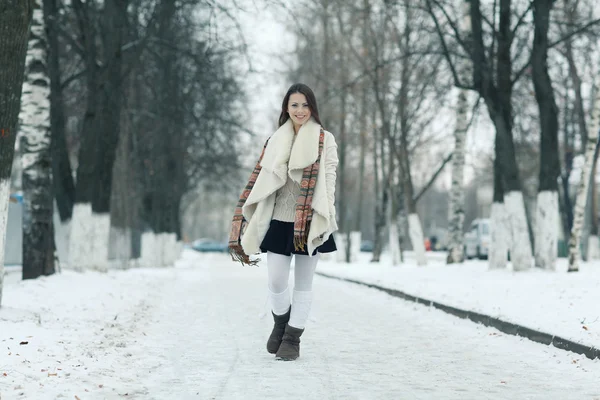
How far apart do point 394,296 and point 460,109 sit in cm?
947

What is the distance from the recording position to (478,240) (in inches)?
1417

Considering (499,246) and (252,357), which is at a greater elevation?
(499,246)

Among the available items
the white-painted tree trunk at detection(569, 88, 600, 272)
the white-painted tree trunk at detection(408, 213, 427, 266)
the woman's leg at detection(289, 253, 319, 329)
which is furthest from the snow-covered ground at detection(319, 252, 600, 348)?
the white-painted tree trunk at detection(408, 213, 427, 266)

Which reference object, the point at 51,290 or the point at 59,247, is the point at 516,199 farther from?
the point at 59,247

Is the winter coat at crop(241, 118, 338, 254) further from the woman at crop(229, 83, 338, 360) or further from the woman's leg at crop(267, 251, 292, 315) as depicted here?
the woman's leg at crop(267, 251, 292, 315)

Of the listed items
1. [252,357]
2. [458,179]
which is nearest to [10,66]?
[252,357]

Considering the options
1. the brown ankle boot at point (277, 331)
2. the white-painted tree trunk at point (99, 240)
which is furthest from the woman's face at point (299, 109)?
the white-painted tree trunk at point (99, 240)

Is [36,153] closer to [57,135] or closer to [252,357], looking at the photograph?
[57,135]

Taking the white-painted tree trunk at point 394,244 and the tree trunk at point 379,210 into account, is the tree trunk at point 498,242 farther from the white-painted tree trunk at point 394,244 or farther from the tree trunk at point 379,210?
the tree trunk at point 379,210

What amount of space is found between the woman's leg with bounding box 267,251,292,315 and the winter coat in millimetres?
222

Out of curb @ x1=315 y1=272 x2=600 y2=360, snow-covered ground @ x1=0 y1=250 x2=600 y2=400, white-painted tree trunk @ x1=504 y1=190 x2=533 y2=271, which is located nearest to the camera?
snow-covered ground @ x1=0 y1=250 x2=600 y2=400

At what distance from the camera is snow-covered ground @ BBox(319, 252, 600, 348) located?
26.7ft

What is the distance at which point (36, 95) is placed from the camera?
506 inches

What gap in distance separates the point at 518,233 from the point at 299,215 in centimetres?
1056
